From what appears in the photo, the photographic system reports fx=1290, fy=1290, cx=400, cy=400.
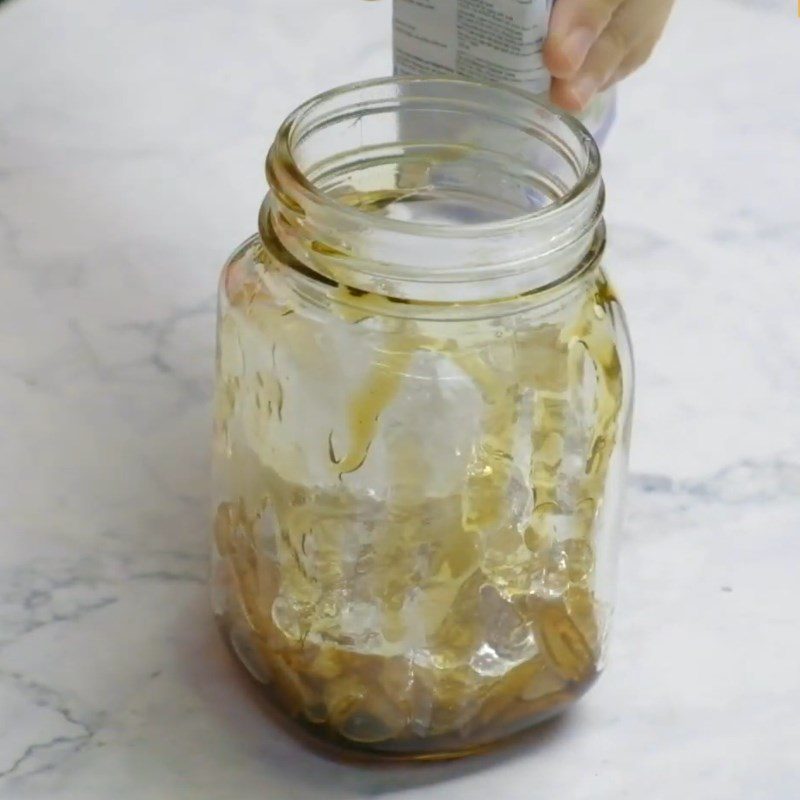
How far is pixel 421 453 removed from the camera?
0.42 m

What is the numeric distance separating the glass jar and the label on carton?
0.11 metres

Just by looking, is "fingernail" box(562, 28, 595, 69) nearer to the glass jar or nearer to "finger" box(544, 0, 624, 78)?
"finger" box(544, 0, 624, 78)

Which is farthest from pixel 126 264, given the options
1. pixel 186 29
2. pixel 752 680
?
pixel 752 680

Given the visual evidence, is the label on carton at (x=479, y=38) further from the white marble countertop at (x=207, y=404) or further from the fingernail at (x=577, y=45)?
the white marble countertop at (x=207, y=404)

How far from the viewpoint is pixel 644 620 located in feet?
1.67

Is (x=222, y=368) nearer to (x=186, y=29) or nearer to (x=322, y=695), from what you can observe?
(x=322, y=695)

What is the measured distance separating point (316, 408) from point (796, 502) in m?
0.25

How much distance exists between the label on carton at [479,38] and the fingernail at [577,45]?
0.01 m

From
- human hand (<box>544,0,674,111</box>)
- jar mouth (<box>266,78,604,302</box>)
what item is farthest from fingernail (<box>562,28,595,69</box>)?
jar mouth (<box>266,78,604,302</box>)

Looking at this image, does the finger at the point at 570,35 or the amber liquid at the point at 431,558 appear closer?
the amber liquid at the point at 431,558

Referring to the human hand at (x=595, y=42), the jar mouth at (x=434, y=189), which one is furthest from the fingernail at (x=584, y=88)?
the jar mouth at (x=434, y=189)

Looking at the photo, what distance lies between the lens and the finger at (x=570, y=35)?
21.7 inches

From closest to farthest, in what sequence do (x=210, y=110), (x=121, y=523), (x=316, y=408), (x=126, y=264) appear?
(x=316, y=408) < (x=121, y=523) < (x=126, y=264) < (x=210, y=110)

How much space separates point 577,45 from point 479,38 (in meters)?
0.04
